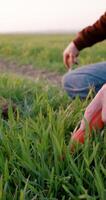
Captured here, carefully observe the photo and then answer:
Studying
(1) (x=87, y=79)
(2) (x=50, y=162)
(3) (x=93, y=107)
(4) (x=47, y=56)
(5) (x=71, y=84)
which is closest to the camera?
(2) (x=50, y=162)

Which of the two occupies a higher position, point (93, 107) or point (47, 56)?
point (93, 107)

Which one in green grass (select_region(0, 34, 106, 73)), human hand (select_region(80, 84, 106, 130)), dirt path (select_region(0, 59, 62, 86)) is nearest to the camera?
human hand (select_region(80, 84, 106, 130))

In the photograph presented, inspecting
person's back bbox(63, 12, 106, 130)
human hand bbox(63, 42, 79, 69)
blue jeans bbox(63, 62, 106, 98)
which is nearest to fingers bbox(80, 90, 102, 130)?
person's back bbox(63, 12, 106, 130)

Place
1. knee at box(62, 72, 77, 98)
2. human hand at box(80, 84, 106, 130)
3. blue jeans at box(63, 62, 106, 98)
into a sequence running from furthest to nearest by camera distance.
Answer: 1. knee at box(62, 72, 77, 98)
2. blue jeans at box(63, 62, 106, 98)
3. human hand at box(80, 84, 106, 130)

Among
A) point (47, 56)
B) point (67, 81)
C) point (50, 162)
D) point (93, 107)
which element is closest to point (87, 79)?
point (67, 81)

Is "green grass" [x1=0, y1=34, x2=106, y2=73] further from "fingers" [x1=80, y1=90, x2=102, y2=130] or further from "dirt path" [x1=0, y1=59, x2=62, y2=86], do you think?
"fingers" [x1=80, y1=90, x2=102, y2=130]

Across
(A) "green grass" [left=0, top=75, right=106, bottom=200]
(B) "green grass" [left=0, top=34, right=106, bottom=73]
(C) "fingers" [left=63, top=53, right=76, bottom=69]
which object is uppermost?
(C) "fingers" [left=63, top=53, right=76, bottom=69]

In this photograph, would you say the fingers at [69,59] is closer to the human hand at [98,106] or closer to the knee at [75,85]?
the knee at [75,85]

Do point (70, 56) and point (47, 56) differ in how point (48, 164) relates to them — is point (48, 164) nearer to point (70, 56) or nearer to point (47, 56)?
point (70, 56)

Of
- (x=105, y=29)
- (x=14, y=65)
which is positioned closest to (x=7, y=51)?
(x=14, y=65)

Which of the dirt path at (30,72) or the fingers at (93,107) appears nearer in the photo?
the fingers at (93,107)

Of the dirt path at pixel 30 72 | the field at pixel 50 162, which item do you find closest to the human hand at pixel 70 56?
the field at pixel 50 162

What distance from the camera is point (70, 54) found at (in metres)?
3.21

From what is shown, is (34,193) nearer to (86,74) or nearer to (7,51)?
(86,74)
